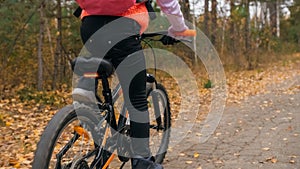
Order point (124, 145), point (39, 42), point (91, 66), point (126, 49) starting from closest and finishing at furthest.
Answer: point (91, 66) < point (126, 49) < point (124, 145) < point (39, 42)

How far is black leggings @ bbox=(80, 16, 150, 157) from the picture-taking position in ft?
8.52

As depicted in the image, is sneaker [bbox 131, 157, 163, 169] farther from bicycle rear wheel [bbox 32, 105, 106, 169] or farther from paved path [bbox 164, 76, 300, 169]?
paved path [bbox 164, 76, 300, 169]

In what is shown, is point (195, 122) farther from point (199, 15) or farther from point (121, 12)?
point (199, 15)

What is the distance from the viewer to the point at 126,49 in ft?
8.57

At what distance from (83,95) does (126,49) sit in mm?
392

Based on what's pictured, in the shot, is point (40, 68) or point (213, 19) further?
point (213, 19)

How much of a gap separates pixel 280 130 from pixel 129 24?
11.2ft

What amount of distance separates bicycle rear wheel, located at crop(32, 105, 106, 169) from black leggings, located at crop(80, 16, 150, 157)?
0.27 m

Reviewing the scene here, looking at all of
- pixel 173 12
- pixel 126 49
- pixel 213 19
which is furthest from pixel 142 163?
pixel 213 19

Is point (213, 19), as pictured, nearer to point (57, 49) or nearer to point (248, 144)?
point (57, 49)

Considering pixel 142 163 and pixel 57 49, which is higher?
pixel 57 49

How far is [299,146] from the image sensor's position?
4547 mm

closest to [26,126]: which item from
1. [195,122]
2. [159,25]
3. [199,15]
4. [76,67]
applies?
[195,122]

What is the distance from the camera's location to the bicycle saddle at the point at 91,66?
2453mm
